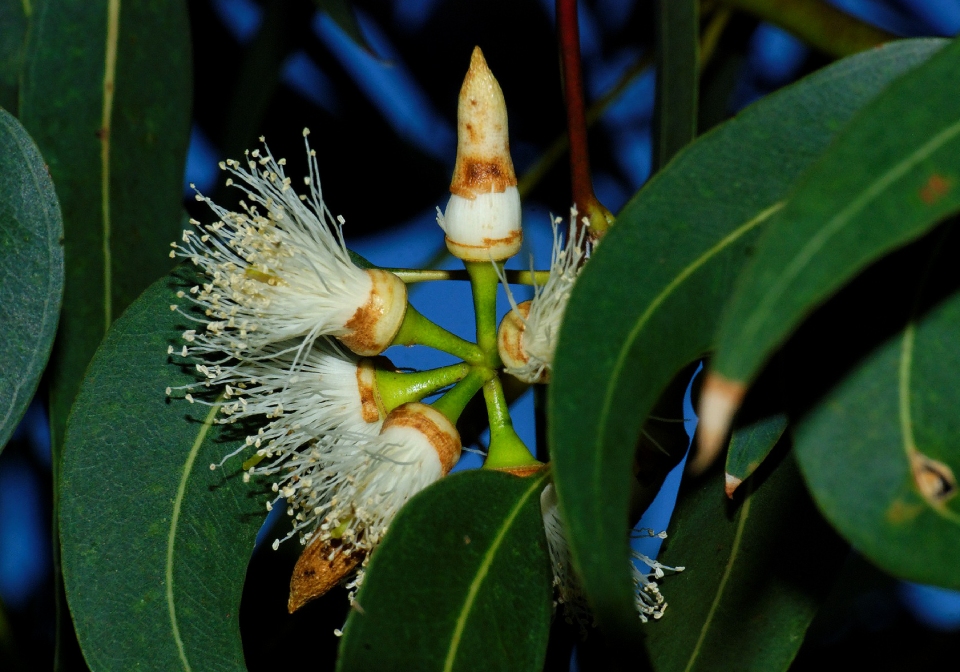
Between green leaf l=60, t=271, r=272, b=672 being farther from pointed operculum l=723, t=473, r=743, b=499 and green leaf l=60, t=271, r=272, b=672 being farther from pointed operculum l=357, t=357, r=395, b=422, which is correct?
pointed operculum l=723, t=473, r=743, b=499

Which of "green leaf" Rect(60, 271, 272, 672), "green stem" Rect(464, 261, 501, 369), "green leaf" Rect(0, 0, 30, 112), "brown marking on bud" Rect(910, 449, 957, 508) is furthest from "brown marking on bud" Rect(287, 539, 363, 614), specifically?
"green leaf" Rect(0, 0, 30, 112)

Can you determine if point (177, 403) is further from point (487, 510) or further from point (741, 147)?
point (741, 147)

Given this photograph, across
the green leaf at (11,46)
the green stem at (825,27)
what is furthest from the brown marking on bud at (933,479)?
the green leaf at (11,46)

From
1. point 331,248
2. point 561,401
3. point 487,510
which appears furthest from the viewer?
point 331,248

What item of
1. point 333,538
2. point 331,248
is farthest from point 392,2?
point 333,538

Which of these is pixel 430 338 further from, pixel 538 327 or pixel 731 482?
pixel 731 482

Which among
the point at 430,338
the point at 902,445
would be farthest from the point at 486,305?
the point at 902,445
